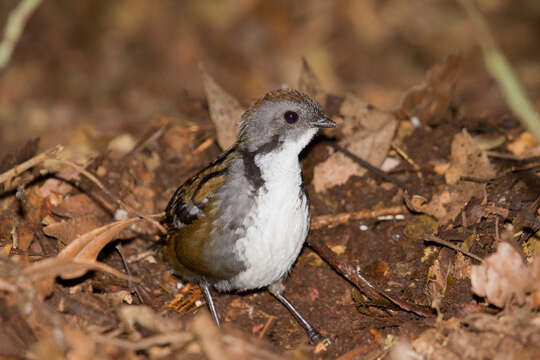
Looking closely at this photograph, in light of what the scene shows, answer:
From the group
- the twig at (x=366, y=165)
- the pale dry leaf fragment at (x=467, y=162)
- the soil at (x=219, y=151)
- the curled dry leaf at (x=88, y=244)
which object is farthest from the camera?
the twig at (x=366, y=165)

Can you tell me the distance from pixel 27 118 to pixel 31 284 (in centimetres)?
545

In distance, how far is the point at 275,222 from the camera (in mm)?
4070

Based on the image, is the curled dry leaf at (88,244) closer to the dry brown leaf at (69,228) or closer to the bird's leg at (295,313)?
the dry brown leaf at (69,228)

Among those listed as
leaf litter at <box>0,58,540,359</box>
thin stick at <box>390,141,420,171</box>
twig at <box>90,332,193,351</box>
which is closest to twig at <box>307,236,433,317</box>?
leaf litter at <box>0,58,540,359</box>

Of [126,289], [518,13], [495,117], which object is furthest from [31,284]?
[518,13]

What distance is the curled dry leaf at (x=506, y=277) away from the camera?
3.36m

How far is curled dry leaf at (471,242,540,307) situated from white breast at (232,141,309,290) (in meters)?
1.26

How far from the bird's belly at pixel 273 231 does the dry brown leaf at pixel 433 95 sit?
176 cm

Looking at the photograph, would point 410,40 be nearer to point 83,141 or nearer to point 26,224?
point 83,141

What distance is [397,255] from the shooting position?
4.61 m

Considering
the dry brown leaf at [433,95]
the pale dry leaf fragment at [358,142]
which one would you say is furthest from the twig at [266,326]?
the dry brown leaf at [433,95]

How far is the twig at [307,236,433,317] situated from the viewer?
4.03 m

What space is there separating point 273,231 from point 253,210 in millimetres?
193

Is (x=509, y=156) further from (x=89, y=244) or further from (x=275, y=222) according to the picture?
(x=89, y=244)
